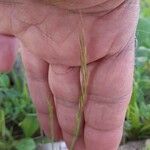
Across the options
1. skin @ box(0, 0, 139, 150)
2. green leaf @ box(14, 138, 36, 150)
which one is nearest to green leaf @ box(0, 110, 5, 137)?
green leaf @ box(14, 138, 36, 150)

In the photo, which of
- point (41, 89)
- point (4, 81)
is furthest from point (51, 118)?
point (4, 81)

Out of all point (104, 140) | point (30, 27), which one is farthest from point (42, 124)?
point (30, 27)

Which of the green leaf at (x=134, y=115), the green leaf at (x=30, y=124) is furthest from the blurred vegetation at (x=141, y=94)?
the green leaf at (x=30, y=124)

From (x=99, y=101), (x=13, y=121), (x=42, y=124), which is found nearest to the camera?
(x=99, y=101)

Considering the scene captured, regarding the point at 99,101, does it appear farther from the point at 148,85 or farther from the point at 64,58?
the point at 148,85

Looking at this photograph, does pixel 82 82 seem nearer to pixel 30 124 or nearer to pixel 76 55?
pixel 76 55

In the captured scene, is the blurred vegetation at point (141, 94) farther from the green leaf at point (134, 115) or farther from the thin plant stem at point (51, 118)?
the thin plant stem at point (51, 118)
